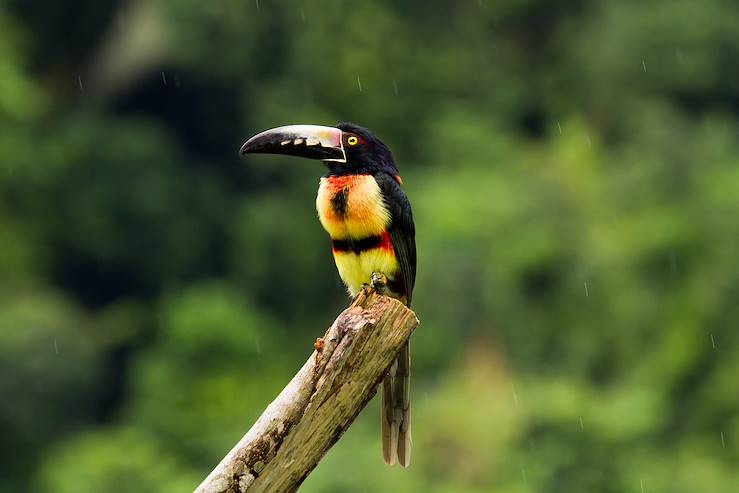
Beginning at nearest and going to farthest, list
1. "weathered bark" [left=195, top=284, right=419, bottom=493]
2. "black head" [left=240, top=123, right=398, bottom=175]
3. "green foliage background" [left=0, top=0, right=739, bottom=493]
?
"weathered bark" [left=195, top=284, right=419, bottom=493], "black head" [left=240, top=123, right=398, bottom=175], "green foliage background" [left=0, top=0, right=739, bottom=493]

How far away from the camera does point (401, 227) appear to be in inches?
211

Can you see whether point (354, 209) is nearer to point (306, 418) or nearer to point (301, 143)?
point (301, 143)

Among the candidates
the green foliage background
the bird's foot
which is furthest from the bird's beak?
the green foliage background

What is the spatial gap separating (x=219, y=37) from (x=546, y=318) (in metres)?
9.29

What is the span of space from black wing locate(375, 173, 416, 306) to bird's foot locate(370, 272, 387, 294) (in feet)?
0.33

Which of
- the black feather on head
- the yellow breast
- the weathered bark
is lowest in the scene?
the weathered bark

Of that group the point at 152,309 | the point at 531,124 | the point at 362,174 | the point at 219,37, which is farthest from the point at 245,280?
the point at 362,174

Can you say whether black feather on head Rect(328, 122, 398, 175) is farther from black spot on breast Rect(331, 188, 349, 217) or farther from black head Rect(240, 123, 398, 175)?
black spot on breast Rect(331, 188, 349, 217)

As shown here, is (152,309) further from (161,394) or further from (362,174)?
(362,174)

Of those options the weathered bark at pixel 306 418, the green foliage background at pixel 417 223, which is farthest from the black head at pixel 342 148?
the green foliage background at pixel 417 223

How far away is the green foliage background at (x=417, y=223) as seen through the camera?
23.3 m

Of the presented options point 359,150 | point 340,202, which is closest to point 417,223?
point 359,150

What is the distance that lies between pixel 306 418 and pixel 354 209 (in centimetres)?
108

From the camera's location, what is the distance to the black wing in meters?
5.30
